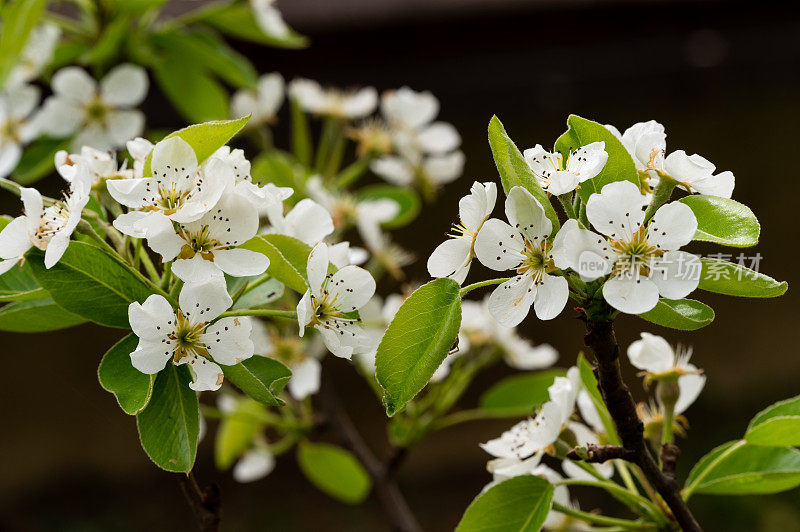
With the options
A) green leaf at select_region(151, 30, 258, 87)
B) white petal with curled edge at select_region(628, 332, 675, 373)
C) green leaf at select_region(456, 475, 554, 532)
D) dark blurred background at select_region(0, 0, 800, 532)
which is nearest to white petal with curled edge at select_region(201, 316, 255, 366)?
green leaf at select_region(456, 475, 554, 532)

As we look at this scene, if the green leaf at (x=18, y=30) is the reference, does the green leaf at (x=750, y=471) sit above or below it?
below

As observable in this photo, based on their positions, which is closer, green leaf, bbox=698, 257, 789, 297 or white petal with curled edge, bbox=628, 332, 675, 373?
green leaf, bbox=698, 257, 789, 297

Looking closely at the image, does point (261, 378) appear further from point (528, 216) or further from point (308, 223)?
point (528, 216)

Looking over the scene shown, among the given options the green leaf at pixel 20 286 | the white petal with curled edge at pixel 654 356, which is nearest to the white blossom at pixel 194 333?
the green leaf at pixel 20 286

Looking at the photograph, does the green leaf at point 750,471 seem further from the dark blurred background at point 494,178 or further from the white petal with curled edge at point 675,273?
the dark blurred background at point 494,178

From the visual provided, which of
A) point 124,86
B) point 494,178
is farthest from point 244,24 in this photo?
point 494,178

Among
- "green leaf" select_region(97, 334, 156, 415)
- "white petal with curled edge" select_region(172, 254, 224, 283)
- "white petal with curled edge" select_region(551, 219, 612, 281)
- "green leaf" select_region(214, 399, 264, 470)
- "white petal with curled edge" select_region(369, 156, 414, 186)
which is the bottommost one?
"green leaf" select_region(214, 399, 264, 470)

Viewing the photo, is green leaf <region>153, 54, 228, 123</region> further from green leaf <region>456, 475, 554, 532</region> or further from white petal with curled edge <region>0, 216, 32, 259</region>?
green leaf <region>456, 475, 554, 532</region>

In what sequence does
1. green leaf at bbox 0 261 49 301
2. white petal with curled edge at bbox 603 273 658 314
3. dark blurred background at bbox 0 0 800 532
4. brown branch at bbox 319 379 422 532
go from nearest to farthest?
white petal with curled edge at bbox 603 273 658 314 → green leaf at bbox 0 261 49 301 → brown branch at bbox 319 379 422 532 → dark blurred background at bbox 0 0 800 532
